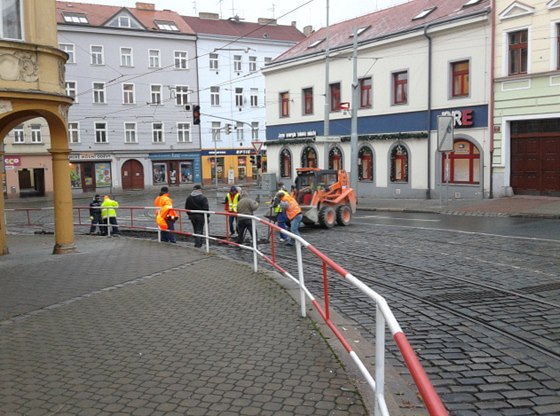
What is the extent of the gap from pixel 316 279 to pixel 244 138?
51.9 meters

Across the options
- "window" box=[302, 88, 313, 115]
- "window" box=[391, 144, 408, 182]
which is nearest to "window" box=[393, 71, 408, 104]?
"window" box=[391, 144, 408, 182]

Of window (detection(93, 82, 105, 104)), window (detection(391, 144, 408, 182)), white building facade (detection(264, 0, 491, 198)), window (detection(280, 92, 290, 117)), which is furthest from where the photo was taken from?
window (detection(93, 82, 105, 104))

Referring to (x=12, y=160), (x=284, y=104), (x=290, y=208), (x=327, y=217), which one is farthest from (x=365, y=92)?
(x=12, y=160)

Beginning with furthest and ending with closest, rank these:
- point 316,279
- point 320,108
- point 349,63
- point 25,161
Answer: point 25,161
point 320,108
point 349,63
point 316,279

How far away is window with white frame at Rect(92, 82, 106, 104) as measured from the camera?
52406 millimetres

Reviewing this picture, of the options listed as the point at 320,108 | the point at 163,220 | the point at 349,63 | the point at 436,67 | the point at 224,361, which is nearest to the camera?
the point at 224,361

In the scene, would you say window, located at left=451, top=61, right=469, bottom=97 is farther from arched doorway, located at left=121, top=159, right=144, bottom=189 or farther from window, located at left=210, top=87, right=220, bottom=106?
arched doorway, located at left=121, top=159, right=144, bottom=189

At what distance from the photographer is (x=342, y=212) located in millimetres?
18891

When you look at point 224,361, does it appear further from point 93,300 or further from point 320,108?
point 320,108

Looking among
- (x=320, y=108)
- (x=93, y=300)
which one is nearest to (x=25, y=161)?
(x=320, y=108)

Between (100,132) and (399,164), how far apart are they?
3257 cm

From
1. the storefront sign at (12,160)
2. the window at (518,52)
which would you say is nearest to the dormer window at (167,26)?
the storefront sign at (12,160)

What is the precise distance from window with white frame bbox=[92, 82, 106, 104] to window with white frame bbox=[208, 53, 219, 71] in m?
11.1

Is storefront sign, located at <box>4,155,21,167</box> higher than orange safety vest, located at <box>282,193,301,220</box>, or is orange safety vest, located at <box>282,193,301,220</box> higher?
storefront sign, located at <box>4,155,21,167</box>
